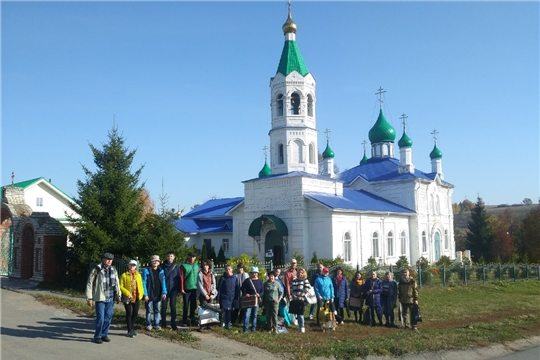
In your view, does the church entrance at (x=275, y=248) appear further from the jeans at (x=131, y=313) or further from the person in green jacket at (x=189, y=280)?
the jeans at (x=131, y=313)

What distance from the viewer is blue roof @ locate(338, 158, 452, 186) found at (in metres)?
32.9

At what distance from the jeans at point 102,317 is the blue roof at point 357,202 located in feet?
50.1

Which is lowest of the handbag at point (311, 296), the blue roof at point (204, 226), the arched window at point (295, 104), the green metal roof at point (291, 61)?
the handbag at point (311, 296)

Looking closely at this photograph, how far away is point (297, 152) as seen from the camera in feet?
82.9

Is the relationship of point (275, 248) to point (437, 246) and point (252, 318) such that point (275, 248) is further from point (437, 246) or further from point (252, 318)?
point (437, 246)

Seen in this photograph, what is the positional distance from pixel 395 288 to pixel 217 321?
187 inches

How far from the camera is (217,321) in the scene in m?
10.4

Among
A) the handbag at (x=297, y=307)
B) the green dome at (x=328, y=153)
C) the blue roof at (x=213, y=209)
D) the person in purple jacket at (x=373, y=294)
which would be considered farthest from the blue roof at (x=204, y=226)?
the handbag at (x=297, y=307)

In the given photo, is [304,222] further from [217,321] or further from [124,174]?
[217,321]

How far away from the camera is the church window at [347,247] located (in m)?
24.7

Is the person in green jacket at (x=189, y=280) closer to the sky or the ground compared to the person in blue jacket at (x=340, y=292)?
closer to the sky

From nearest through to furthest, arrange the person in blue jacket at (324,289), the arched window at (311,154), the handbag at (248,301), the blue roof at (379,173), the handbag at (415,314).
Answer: the handbag at (248,301) → the person in blue jacket at (324,289) → the handbag at (415,314) → the arched window at (311,154) → the blue roof at (379,173)

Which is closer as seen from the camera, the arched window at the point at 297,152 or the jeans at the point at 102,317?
the jeans at the point at 102,317

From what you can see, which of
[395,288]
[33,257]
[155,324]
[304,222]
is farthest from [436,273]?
[33,257]
